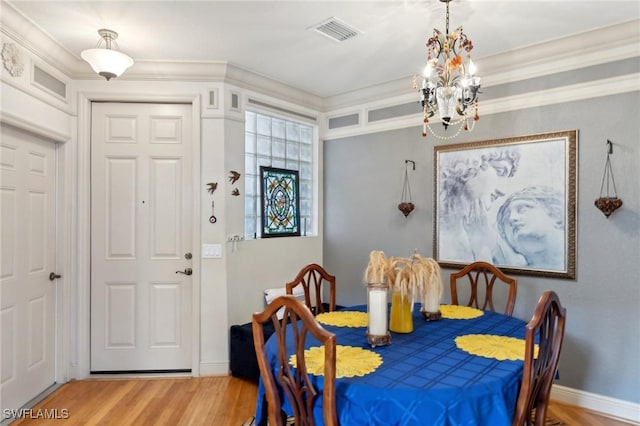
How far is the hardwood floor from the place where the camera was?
2652mm

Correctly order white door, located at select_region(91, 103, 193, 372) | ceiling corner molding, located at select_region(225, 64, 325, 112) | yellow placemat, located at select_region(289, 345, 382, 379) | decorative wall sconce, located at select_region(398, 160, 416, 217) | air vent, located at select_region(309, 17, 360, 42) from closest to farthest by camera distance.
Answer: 1. yellow placemat, located at select_region(289, 345, 382, 379)
2. air vent, located at select_region(309, 17, 360, 42)
3. white door, located at select_region(91, 103, 193, 372)
4. ceiling corner molding, located at select_region(225, 64, 325, 112)
5. decorative wall sconce, located at select_region(398, 160, 416, 217)

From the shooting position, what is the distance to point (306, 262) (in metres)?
4.28

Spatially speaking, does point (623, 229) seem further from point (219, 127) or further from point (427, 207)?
point (219, 127)

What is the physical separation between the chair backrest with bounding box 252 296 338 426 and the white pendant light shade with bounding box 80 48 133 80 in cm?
206

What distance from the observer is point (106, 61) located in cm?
258

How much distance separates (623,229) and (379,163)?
2.10m

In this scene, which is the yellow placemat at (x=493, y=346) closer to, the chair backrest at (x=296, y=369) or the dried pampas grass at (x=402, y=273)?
the dried pampas grass at (x=402, y=273)

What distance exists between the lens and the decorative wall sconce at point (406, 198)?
3.78m

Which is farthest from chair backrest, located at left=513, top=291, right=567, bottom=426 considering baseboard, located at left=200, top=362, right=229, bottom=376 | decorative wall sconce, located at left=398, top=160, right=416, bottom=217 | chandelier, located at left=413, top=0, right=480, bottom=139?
baseboard, located at left=200, top=362, right=229, bottom=376

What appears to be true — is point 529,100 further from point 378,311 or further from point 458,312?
point 378,311

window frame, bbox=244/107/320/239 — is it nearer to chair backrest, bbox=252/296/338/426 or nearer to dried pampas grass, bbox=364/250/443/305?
dried pampas grass, bbox=364/250/443/305

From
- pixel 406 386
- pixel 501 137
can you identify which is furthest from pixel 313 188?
pixel 406 386

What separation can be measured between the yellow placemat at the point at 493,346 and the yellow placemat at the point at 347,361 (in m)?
0.46

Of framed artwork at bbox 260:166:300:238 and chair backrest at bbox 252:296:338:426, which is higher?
framed artwork at bbox 260:166:300:238
